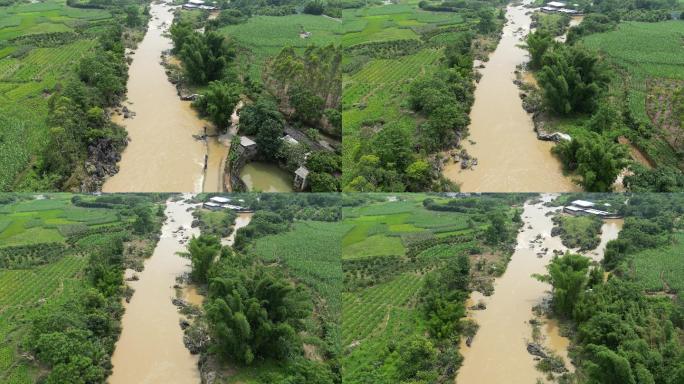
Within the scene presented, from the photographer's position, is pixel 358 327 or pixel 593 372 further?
pixel 358 327

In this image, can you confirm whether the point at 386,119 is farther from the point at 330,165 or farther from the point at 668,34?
the point at 668,34

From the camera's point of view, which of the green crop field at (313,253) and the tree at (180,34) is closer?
the green crop field at (313,253)

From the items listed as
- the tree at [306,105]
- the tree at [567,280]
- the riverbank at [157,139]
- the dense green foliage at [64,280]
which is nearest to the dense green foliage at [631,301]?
the tree at [567,280]

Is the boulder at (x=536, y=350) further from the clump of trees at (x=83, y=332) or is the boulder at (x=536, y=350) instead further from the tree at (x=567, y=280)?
the clump of trees at (x=83, y=332)

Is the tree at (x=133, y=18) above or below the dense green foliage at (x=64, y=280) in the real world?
above

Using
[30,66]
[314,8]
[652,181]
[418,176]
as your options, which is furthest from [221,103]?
[652,181]

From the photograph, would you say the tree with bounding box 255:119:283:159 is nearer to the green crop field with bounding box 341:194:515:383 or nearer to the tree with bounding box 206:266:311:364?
the green crop field with bounding box 341:194:515:383

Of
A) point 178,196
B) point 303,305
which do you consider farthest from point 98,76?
point 303,305
